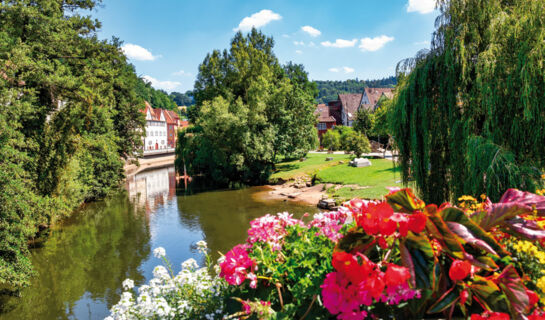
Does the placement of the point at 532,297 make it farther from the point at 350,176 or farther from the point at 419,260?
the point at 350,176

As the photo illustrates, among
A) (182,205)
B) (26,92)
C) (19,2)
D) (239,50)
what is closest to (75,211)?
(182,205)

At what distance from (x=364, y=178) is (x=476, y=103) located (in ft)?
55.7

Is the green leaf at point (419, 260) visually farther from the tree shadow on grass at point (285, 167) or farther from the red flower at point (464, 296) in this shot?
the tree shadow on grass at point (285, 167)

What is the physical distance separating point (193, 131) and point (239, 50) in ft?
35.1

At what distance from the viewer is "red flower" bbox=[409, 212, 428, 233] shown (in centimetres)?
180

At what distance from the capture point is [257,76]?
36.5 metres

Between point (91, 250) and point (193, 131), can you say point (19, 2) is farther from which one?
point (193, 131)

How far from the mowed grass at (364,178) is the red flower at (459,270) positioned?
18.4 m

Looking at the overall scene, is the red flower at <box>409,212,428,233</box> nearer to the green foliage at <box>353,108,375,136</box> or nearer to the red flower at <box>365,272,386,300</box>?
the red flower at <box>365,272,386,300</box>

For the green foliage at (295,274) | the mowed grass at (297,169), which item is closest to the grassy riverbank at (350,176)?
the mowed grass at (297,169)

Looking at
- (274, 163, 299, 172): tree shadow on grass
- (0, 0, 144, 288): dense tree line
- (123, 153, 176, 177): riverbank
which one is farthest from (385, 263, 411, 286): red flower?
(123, 153, 176, 177): riverbank

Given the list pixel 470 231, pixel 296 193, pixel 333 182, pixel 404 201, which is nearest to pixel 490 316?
pixel 470 231

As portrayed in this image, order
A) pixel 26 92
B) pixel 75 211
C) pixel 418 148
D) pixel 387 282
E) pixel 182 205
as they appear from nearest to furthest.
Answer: pixel 387 282 < pixel 418 148 < pixel 26 92 < pixel 75 211 < pixel 182 205

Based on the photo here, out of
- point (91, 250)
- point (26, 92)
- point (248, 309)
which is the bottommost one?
point (91, 250)
